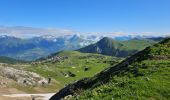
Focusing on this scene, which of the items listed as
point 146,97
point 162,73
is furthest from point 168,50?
point 146,97

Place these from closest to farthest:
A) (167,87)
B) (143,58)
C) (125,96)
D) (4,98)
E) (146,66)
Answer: (125,96) < (167,87) < (146,66) < (143,58) < (4,98)

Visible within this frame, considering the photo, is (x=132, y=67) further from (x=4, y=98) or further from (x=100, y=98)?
(x=4, y=98)

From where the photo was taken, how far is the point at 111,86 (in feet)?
122

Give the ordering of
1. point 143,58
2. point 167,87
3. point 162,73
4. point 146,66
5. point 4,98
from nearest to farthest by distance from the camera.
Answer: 1. point 167,87
2. point 162,73
3. point 146,66
4. point 143,58
5. point 4,98

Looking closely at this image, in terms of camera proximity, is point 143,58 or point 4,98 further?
point 4,98

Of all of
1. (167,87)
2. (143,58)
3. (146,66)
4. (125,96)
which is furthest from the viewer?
(143,58)

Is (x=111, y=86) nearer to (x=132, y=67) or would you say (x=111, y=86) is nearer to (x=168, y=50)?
(x=132, y=67)

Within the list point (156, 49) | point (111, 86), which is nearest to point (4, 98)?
point (156, 49)

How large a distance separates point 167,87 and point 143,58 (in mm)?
14676

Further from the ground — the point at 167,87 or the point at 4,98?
the point at 167,87

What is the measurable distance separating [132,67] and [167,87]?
10494 millimetres

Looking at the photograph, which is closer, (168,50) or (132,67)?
(132,67)

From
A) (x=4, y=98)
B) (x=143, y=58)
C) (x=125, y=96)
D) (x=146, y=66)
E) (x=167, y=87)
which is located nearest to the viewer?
(x=125, y=96)

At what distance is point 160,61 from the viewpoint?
46.3 m
